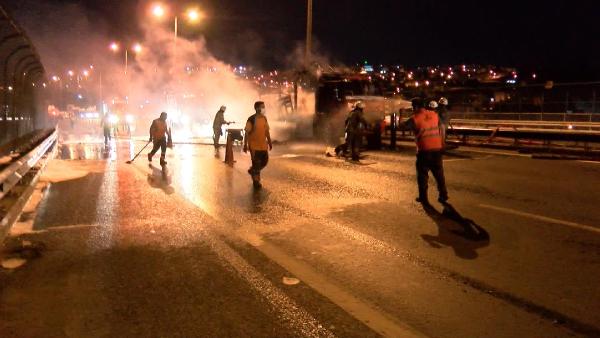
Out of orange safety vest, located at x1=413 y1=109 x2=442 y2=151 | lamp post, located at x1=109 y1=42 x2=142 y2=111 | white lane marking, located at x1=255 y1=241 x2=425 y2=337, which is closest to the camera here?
white lane marking, located at x1=255 y1=241 x2=425 y2=337

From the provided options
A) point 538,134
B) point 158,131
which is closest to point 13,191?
point 158,131

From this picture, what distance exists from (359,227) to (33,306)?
3965mm

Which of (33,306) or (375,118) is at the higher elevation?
(375,118)

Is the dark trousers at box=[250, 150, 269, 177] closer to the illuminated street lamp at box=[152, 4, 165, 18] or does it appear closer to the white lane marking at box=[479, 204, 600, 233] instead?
the white lane marking at box=[479, 204, 600, 233]

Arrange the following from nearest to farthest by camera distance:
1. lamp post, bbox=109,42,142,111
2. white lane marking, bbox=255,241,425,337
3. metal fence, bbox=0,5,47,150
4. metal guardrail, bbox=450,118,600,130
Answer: white lane marking, bbox=255,241,425,337 → metal fence, bbox=0,5,47,150 → metal guardrail, bbox=450,118,600,130 → lamp post, bbox=109,42,142,111

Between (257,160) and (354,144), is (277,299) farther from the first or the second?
(354,144)

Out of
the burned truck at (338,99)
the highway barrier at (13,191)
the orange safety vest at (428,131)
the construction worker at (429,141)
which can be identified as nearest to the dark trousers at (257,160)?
the construction worker at (429,141)

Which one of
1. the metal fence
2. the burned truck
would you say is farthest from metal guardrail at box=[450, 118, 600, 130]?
the metal fence

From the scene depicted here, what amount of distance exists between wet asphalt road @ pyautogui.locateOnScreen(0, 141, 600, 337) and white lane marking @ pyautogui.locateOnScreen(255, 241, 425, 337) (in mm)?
17

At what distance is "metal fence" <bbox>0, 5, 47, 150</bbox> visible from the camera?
11.6 metres

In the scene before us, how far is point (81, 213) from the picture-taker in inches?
324

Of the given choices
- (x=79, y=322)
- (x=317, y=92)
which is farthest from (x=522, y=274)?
(x=317, y=92)

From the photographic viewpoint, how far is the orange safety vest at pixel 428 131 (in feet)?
26.5

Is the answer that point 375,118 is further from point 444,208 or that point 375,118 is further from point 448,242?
point 448,242
